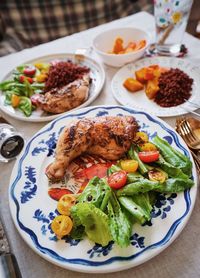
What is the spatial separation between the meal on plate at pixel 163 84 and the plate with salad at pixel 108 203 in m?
0.32

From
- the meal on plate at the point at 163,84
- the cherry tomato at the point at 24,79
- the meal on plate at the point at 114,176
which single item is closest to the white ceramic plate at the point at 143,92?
the meal on plate at the point at 163,84

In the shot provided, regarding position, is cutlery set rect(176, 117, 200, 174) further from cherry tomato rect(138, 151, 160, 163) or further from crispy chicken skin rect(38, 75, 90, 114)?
crispy chicken skin rect(38, 75, 90, 114)

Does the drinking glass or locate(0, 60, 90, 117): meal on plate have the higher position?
the drinking glass

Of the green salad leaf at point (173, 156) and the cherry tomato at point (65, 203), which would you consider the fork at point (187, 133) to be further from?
the cherry tomato at point (65, 203)

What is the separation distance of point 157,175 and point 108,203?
214mm

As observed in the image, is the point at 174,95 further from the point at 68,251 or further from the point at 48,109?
the point at 68,251

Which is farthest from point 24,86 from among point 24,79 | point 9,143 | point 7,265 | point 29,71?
point 7,265

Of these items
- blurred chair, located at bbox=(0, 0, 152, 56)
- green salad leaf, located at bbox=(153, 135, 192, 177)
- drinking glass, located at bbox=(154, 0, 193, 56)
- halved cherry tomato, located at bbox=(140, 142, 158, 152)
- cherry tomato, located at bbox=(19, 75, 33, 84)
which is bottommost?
blurred chair, located at bbox=(0, 0, 152, 56)

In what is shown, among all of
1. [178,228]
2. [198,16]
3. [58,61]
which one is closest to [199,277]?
[178,228]

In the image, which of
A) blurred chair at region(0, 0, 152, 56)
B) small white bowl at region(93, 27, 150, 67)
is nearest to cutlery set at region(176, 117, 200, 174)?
small white bowl at region(93, 27, 150, 67)

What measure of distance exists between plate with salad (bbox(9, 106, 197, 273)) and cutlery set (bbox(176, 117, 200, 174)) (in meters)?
0.05

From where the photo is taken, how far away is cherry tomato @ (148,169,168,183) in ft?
3.41

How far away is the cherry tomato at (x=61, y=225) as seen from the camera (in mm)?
944

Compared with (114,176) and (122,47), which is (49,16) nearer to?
(122,47)
